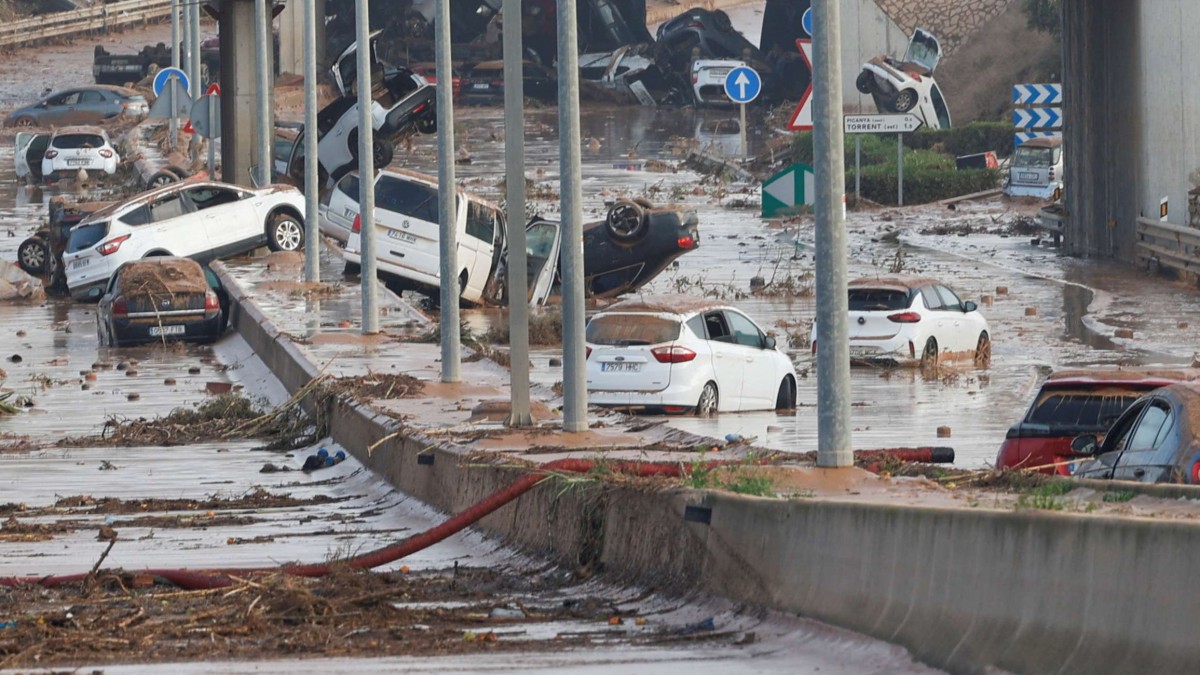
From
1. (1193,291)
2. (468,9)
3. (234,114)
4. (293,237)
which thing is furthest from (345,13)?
(1193,291)

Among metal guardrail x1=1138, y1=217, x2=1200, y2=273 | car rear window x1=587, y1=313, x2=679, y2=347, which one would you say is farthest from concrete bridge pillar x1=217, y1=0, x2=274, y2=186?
car rear window x1=587, y1=313, x2=679, y2=347

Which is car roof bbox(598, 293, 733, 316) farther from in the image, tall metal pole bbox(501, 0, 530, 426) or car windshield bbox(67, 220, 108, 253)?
car windshield bbox(67, 220, 108, 253)

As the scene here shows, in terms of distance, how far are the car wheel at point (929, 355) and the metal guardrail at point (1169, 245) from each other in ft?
36.3

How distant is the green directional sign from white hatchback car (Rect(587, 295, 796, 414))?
9.49 meters

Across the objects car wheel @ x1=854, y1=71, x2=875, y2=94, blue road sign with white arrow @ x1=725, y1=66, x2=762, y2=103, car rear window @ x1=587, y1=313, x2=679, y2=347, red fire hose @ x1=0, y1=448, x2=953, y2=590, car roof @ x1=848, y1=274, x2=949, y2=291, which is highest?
car wheel @ x1=854, y1=71, x2=875, y2=94

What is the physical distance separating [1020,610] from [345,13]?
79268 mm

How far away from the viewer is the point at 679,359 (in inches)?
831

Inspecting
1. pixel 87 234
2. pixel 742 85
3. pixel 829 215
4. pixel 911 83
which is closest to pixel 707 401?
pixel 829 215

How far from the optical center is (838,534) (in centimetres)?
820

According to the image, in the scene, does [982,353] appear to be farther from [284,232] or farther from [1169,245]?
[284,232]

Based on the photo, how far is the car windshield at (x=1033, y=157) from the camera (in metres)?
52.6

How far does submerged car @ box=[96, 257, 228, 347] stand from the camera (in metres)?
30.4

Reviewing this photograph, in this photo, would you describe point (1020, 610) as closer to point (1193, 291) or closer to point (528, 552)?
Result: point (528, 552)

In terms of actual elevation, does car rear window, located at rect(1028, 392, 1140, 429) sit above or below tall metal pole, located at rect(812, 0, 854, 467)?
below
